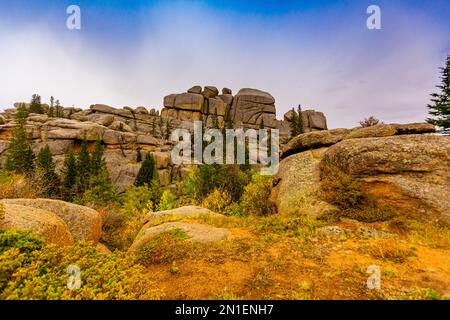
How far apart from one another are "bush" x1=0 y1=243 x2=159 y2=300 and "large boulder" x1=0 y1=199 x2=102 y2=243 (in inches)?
218

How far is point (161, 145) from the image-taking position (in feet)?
213

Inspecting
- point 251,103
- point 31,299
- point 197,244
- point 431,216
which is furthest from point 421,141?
point 251,103

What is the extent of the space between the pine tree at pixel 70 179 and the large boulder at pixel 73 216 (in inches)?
1364

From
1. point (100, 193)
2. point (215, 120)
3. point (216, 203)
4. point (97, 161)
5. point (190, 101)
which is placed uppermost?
point (190, 101)

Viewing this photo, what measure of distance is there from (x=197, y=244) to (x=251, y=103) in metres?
80.4

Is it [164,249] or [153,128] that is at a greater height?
[153,128]

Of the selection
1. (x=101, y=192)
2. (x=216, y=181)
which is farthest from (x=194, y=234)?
(x=101, y=192)

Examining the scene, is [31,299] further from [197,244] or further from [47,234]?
[197,244]

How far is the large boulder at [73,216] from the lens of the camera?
32.1ft

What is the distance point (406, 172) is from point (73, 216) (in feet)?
47.0

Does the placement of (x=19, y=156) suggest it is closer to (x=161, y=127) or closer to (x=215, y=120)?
(x=161, y=127)
